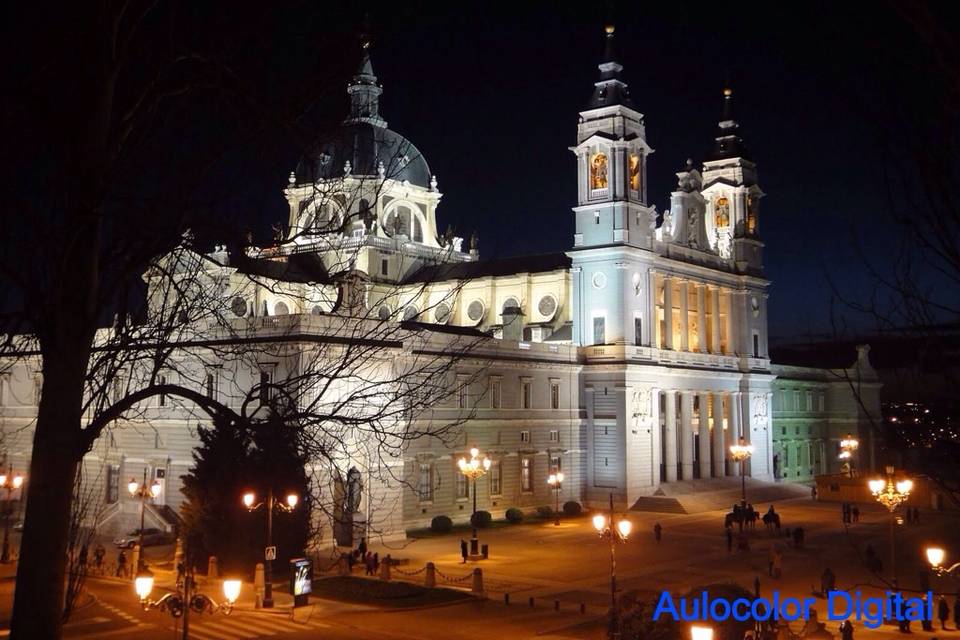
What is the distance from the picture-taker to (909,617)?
28.1 meters

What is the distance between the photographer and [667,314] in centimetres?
6938

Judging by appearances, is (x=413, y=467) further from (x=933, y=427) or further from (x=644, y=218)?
(x=933, y=427)

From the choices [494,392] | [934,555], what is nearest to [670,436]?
[494,392]

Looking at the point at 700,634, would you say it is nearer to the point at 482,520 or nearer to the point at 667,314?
the point at 482,520

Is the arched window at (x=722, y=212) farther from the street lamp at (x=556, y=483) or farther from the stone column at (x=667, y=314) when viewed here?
the street lamp at (x=556, y=483)

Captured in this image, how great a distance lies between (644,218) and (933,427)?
50727 mm

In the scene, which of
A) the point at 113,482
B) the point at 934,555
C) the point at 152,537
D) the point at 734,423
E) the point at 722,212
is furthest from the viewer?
the point at 722,212

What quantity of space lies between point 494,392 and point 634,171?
1987 centimetres

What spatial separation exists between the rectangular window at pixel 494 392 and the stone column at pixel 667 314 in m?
16.9

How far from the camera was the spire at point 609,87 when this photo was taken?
66.1 metres

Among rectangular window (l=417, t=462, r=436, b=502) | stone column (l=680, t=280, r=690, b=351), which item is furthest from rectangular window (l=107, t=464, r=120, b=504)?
stone column (l=680, t=280, r=690, b=351)

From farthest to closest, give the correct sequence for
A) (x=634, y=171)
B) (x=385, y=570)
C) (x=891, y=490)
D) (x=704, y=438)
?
1. (x=704, y=438)
2. (x=634, y=171)
3. (x=385, y=570)
4. (x=891, y=490)

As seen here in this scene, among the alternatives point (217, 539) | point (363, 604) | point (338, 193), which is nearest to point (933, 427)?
point (338, 193)

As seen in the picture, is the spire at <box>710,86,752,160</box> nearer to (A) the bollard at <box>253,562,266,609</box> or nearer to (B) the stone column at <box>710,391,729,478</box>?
(B) the stone column at <box>710,391,729,478</box>
